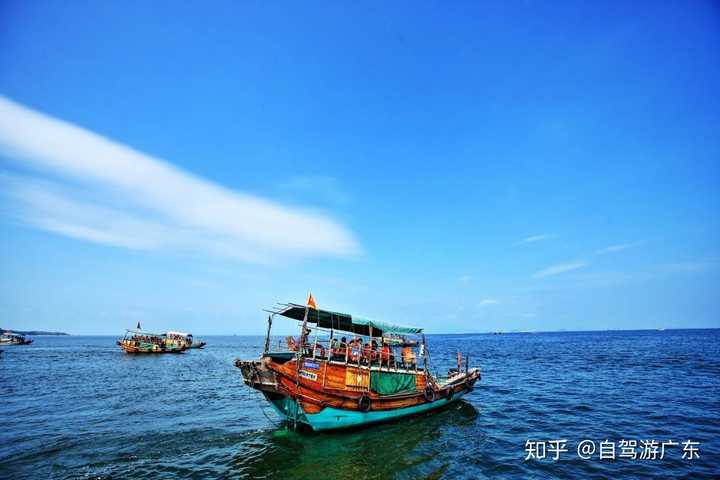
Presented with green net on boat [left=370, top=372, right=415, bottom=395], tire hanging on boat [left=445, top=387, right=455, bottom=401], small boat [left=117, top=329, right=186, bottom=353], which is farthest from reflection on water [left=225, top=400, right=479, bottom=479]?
small boat [left=117, top=329, right=186, bottom=353]

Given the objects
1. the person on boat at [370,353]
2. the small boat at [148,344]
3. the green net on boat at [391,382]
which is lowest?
the small boat at [148,344]

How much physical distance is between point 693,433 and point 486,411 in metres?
9.47

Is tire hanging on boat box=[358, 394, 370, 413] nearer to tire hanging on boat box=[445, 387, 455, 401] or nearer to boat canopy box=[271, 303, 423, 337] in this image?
boat canopy box=[271, 303, 423, 337]

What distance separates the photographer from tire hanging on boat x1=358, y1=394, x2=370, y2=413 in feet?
52.4

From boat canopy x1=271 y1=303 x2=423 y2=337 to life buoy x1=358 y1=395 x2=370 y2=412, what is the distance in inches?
129

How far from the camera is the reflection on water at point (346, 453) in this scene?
1252 centimetres

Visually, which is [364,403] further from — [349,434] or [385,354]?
[385,354]

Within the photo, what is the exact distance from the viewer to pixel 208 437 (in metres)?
16.1

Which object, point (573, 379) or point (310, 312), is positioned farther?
point (573, 379)

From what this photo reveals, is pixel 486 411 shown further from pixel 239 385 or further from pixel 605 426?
pixel 239 385

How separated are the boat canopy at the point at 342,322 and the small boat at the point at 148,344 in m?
54.7

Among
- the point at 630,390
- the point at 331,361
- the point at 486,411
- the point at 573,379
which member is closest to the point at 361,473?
the point at 331,361

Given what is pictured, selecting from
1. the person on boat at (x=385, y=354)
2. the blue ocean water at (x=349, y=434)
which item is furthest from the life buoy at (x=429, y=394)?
the person on boat at (x=385, y=354)

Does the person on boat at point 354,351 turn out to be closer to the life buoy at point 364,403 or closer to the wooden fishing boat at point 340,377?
the wooden fishing boat at point 340,377
